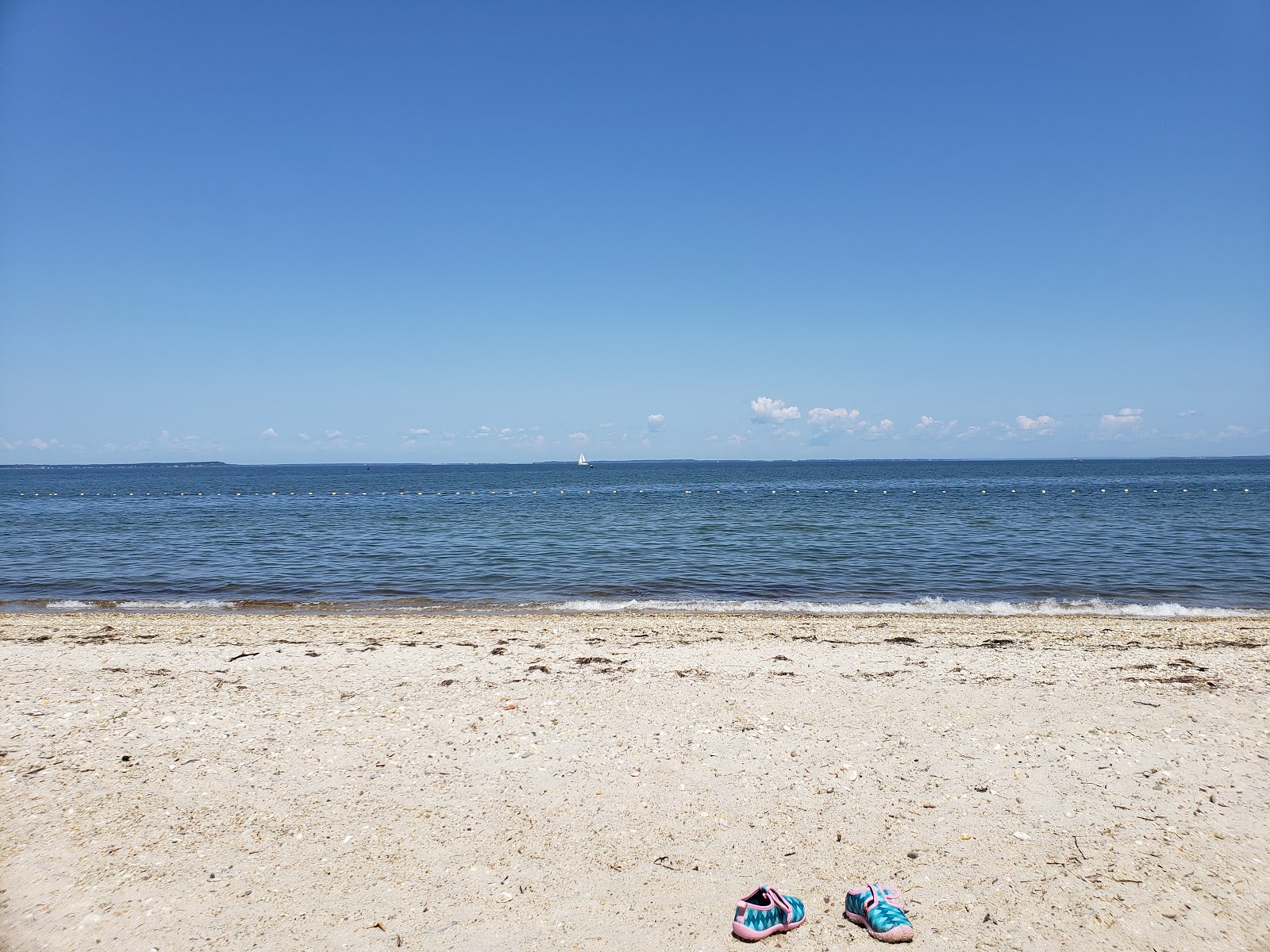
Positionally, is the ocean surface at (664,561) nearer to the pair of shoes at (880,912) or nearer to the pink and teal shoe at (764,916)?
the pair of shoes at (880,912)

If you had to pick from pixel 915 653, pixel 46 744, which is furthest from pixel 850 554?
pixel 46 744

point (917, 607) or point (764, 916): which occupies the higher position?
point (764, 916)

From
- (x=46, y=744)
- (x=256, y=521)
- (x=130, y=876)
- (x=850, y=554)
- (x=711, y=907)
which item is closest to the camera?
(x=711, y=907)

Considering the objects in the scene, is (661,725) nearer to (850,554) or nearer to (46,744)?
(46,744)

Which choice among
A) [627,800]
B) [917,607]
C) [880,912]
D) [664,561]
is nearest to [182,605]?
[664,561]

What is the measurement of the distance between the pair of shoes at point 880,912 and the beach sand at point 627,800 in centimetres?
9

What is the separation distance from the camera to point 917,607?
57.7ft

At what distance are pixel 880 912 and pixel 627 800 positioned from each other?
2540mm

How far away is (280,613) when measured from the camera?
1777 cm

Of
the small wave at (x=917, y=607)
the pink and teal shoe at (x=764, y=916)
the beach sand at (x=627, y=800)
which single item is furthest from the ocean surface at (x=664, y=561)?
the pink and teal shoe at (x=764, y=916)

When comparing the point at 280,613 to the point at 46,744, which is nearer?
the point at 46,744

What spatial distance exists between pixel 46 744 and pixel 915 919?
8896mm

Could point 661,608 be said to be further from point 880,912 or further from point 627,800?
point 880,912

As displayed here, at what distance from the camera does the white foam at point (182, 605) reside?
18.4 m
